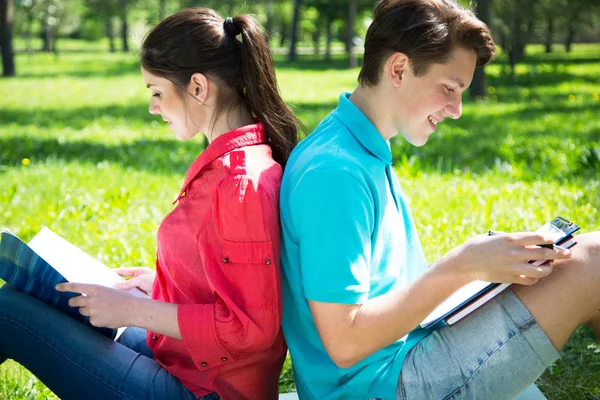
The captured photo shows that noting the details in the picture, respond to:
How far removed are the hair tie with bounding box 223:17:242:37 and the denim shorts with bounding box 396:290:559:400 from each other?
3.42 feet

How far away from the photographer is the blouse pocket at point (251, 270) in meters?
1.96

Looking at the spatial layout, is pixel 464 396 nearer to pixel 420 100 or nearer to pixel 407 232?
pixel 407 232

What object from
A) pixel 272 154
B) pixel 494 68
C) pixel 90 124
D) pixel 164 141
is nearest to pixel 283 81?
pixel 494 68

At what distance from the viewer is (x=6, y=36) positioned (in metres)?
18.9

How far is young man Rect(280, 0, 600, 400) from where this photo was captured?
6.12 ft

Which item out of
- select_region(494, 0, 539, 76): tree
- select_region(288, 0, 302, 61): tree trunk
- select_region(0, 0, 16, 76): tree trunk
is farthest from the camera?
select_region(288, 0, 302, 61): tree trunk

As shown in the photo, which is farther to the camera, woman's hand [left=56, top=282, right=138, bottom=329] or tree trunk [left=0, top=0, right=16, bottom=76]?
tree trunk [left=0, top=0, right=16, bottom=76]

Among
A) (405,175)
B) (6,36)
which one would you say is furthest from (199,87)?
(6,36)

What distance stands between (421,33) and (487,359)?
862 millimetres

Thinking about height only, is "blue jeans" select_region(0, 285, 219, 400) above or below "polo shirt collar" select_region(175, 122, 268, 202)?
below

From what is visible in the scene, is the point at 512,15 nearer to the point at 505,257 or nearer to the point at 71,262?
the point at 71,262

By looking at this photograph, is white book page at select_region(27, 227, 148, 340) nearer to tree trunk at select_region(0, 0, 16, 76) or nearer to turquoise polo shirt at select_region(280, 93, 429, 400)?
turquoise polo shirt at select_region(280, 93, 429, 400)

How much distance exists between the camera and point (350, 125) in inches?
82.0

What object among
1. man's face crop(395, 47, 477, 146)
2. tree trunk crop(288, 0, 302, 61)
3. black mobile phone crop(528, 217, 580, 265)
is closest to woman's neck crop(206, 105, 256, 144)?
A: man's face crop(395, 47, 477, 146)
